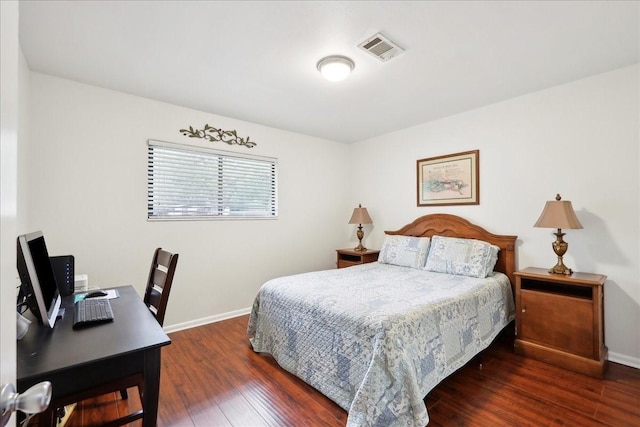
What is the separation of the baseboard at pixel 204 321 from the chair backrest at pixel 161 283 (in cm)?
118

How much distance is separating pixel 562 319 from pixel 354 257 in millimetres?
2294

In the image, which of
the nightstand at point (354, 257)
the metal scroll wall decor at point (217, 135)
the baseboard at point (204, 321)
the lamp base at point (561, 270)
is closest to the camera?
the lamp base at point (561, 270)

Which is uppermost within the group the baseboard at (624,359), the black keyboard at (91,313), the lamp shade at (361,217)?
the lamp shade at (361,217)

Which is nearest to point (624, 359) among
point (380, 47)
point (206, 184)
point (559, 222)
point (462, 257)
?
point (559, 222)

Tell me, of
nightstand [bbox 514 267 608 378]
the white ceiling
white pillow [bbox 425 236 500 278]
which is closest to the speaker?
the white ceiling

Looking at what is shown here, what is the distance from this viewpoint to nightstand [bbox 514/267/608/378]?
85.4 inches

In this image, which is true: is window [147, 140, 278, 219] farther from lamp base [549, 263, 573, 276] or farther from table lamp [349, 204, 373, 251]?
lamp base [549, 263, 573, 276]

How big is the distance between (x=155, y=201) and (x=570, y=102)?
396 centimetres

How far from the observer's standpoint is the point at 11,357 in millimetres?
654

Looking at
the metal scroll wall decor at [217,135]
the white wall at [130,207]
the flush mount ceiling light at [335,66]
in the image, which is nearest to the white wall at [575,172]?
the flush mount ceiling light at [335,66]

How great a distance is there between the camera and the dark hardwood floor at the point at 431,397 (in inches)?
67.1

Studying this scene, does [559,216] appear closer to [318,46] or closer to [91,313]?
[318,46]

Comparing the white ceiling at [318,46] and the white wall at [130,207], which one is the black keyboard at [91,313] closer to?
the white wall at [130,207]

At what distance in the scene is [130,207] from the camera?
2787mm
